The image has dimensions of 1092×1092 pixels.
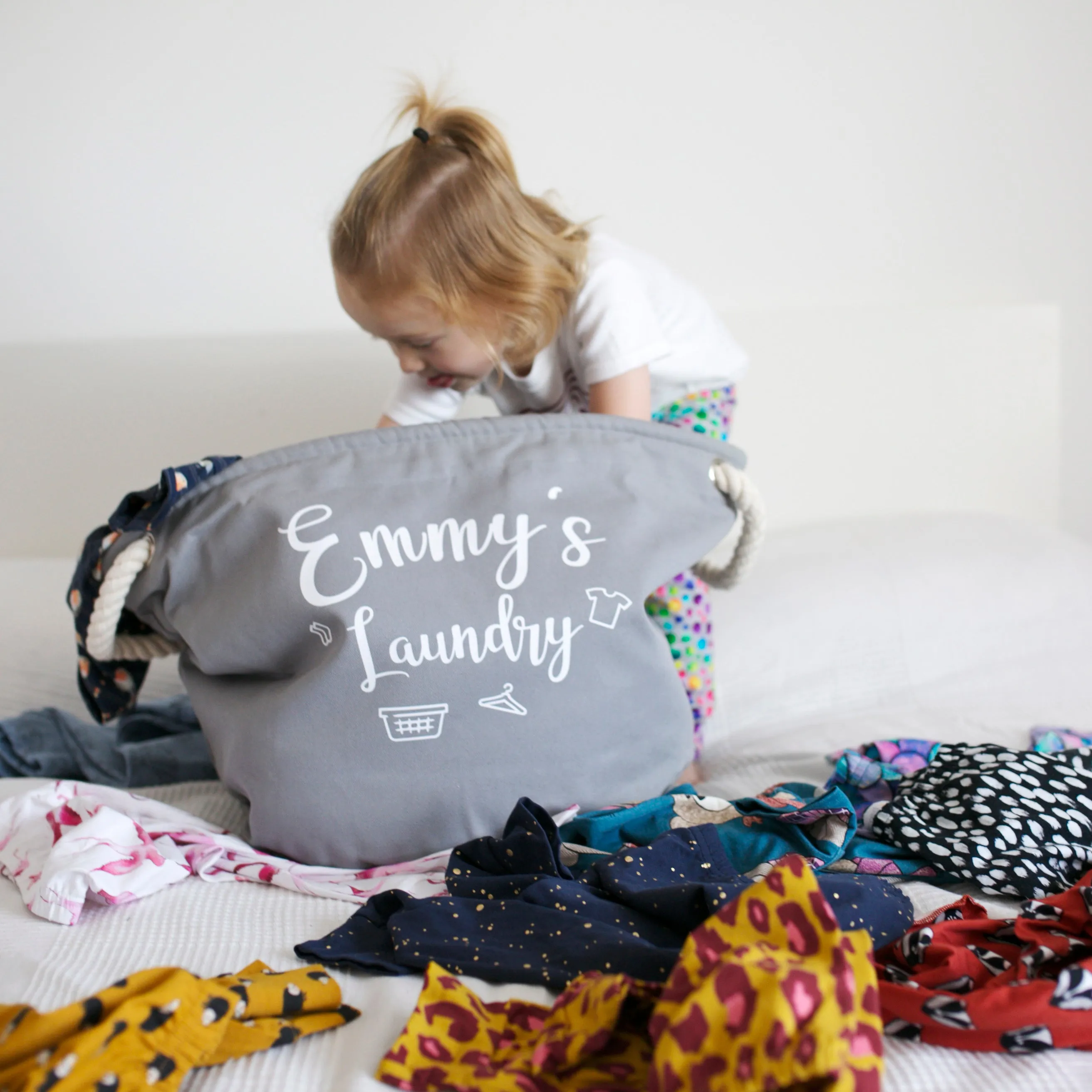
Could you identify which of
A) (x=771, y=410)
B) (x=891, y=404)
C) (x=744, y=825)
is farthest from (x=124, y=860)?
(x=891, y=404)

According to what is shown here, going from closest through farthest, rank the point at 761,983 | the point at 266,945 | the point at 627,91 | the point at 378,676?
the point at 761,983
the point at 266,945
the point at 378,676
the point at 627,91

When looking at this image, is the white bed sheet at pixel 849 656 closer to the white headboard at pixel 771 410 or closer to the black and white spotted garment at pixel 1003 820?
the black and white spotted garment at pixel 1003 820

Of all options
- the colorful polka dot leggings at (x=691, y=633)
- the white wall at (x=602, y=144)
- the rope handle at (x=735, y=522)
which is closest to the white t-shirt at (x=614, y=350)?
the colorful polka dot leggings at (x=691, y=633)

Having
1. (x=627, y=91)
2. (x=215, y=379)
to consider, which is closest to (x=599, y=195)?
(x=627, y=91)

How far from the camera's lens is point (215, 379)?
1.52 m

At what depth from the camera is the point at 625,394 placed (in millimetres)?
1090

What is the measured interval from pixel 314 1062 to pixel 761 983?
25 centimetres

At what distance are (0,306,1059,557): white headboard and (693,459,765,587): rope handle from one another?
0.61m

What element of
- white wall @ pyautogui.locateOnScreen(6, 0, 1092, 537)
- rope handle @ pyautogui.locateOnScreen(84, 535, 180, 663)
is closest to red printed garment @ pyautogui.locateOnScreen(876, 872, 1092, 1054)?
rope handle @ pyautogui.locateOnScreen(84, 535, 180, 663)

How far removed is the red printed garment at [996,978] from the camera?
1.62 feet

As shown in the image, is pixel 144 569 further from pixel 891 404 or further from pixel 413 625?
pixel 891 404

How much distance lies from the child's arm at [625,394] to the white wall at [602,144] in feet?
2.22

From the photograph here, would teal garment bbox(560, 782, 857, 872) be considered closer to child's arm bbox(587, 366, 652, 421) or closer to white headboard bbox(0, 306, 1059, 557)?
child's arm bbox(587, 366, 652, 421)

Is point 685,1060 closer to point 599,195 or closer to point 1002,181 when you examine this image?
point 599,195
